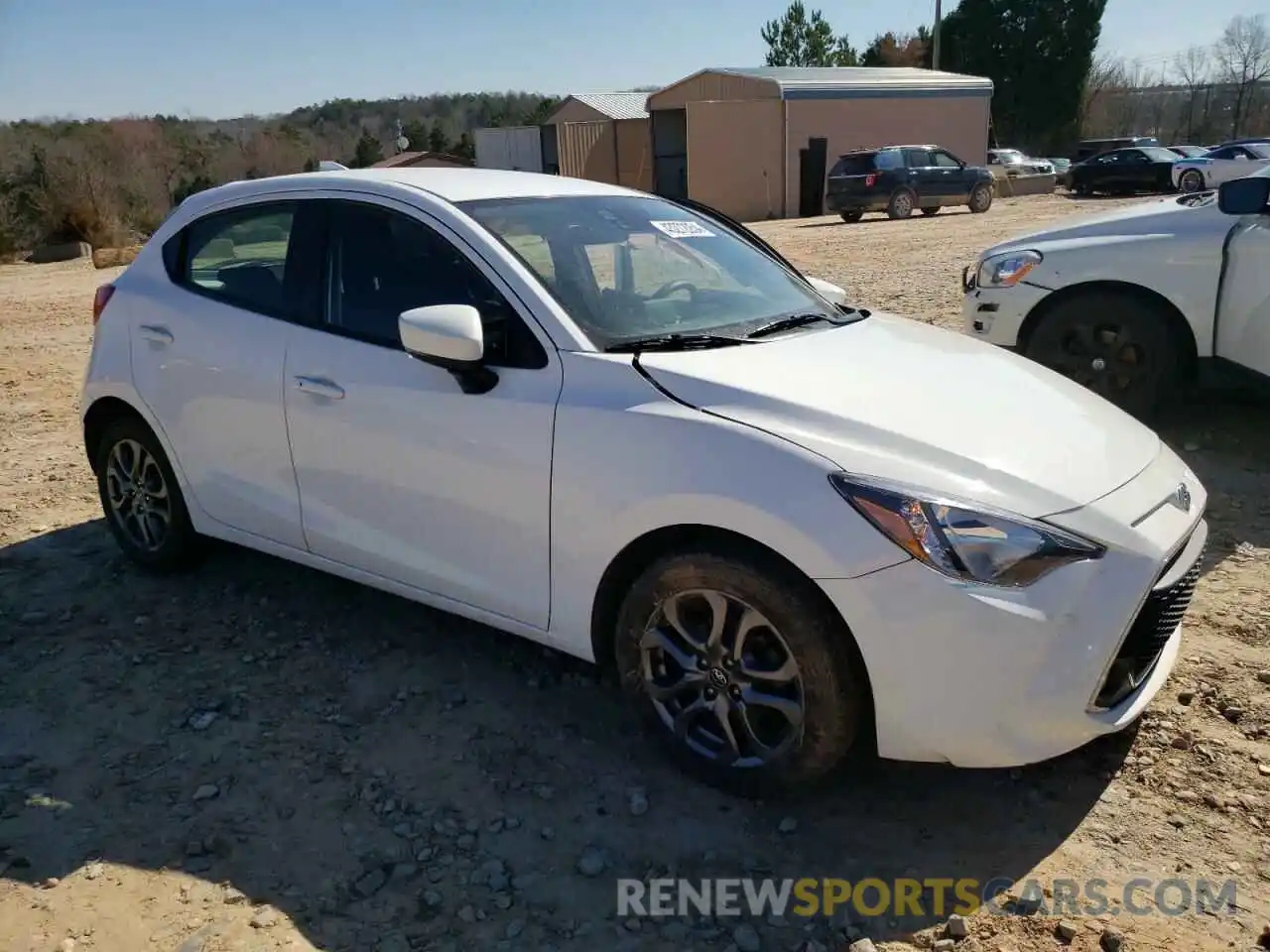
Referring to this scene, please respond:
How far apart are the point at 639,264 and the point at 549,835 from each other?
196cm

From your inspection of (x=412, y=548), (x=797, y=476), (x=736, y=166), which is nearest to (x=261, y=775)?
(x=412, y=548)

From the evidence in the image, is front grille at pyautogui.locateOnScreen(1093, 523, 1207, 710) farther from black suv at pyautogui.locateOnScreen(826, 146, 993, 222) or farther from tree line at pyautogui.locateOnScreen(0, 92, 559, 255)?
black suv at pyautogui.locateOnScreen(826, 146, 993, 222)

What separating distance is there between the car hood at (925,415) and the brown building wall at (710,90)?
31.2 m

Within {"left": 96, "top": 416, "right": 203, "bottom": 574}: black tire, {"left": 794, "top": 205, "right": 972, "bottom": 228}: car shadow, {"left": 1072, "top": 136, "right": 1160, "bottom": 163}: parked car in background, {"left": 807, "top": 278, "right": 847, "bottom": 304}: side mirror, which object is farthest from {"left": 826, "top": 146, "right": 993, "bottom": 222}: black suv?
{"left": 96, "top": 416, "right": 203, "bottom": 574}: black tire

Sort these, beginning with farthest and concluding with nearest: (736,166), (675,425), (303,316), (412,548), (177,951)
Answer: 1. (736,166)
2. (303,316)
3. (412,548)
4. (675,425)
5. (177,951)

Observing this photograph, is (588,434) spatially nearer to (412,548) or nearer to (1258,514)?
(412,548)

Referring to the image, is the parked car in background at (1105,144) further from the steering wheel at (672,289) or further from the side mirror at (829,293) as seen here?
the steering wheel at (672,289)

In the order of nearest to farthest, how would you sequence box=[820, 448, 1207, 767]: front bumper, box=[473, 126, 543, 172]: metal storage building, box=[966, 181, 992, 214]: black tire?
1. box=[820, 448, 1207, 767]: front bumper
2. box=[966, 181, 992, 214]: black tire
3. box=[473, 126, 543, 172]: metal storage building

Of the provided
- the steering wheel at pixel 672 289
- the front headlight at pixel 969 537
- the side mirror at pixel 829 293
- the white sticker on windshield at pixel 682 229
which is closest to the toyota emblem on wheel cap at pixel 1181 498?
the front headlight at pixel 969 537

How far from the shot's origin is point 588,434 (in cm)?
304

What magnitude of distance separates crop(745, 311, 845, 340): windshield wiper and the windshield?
25mm

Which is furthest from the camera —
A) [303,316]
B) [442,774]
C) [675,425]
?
[303,316]

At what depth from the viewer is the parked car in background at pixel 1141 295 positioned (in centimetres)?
541

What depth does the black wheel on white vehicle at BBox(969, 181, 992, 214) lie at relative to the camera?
2741cm
